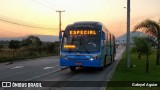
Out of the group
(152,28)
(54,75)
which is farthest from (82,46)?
(152,28)

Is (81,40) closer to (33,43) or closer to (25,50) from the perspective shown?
(25,50)

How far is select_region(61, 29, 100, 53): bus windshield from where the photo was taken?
79.5 feet

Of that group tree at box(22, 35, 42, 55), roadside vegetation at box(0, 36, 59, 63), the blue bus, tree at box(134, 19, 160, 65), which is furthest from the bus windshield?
tree at box(22, 35, 42, 55)

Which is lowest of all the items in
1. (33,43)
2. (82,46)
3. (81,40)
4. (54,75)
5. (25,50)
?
(54,75)

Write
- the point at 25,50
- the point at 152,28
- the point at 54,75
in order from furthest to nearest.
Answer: the point at 25,50
the point at 152,28
the point at 54,75

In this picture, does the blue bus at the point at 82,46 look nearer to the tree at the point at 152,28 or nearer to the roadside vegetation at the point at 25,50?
the tree at the point at 152,28

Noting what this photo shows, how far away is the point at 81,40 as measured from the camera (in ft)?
80.1

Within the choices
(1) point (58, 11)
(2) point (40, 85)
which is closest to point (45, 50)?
(1) point (58, 11)

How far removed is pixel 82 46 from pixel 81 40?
0.44 meters

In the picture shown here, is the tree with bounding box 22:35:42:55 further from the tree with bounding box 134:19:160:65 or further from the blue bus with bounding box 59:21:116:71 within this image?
the blue bus with bounding box 59:21:116:71

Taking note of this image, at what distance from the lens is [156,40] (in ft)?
113

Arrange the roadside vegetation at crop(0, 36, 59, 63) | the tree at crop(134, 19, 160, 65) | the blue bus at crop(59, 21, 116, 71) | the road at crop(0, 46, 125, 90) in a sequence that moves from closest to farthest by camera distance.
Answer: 1. the road at crop(0, 46, 125, 90)
2. the blue bus at crop(59, 21, 116, 71)
3. the tree at crop(134, 19, 160, 65)
4. the roadside vegetation at crop(0, 36, 59, 63)

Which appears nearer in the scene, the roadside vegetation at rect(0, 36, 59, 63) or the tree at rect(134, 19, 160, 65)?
the tree at rect(134, 19, 160, 65)

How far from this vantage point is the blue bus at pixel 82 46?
24016mm
